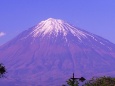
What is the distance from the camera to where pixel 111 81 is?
6612cm

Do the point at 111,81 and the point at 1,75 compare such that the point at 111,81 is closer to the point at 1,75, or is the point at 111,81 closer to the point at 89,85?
the point at 89,85

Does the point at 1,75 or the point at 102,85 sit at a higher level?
the point at 102,85

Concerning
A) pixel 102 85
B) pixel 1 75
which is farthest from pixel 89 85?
pixel 1 75

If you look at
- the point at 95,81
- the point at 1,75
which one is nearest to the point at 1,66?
the point at 1,75

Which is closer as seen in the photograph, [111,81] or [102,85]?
[102,85]

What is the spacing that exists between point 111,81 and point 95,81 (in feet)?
7.26

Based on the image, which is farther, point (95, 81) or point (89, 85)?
point (95, 81)

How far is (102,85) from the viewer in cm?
5981

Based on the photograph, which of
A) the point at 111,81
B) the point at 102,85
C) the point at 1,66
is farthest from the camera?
the point at 111,81

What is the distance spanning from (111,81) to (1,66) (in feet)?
130

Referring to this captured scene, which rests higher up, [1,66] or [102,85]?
[102,85]

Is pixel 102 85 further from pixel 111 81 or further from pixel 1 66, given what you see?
pixel 1 66

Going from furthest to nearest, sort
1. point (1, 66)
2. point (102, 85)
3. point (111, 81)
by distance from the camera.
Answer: point (111, 81)
point (102, 85)
point (1, 66)

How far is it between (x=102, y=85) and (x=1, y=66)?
1302 inches
